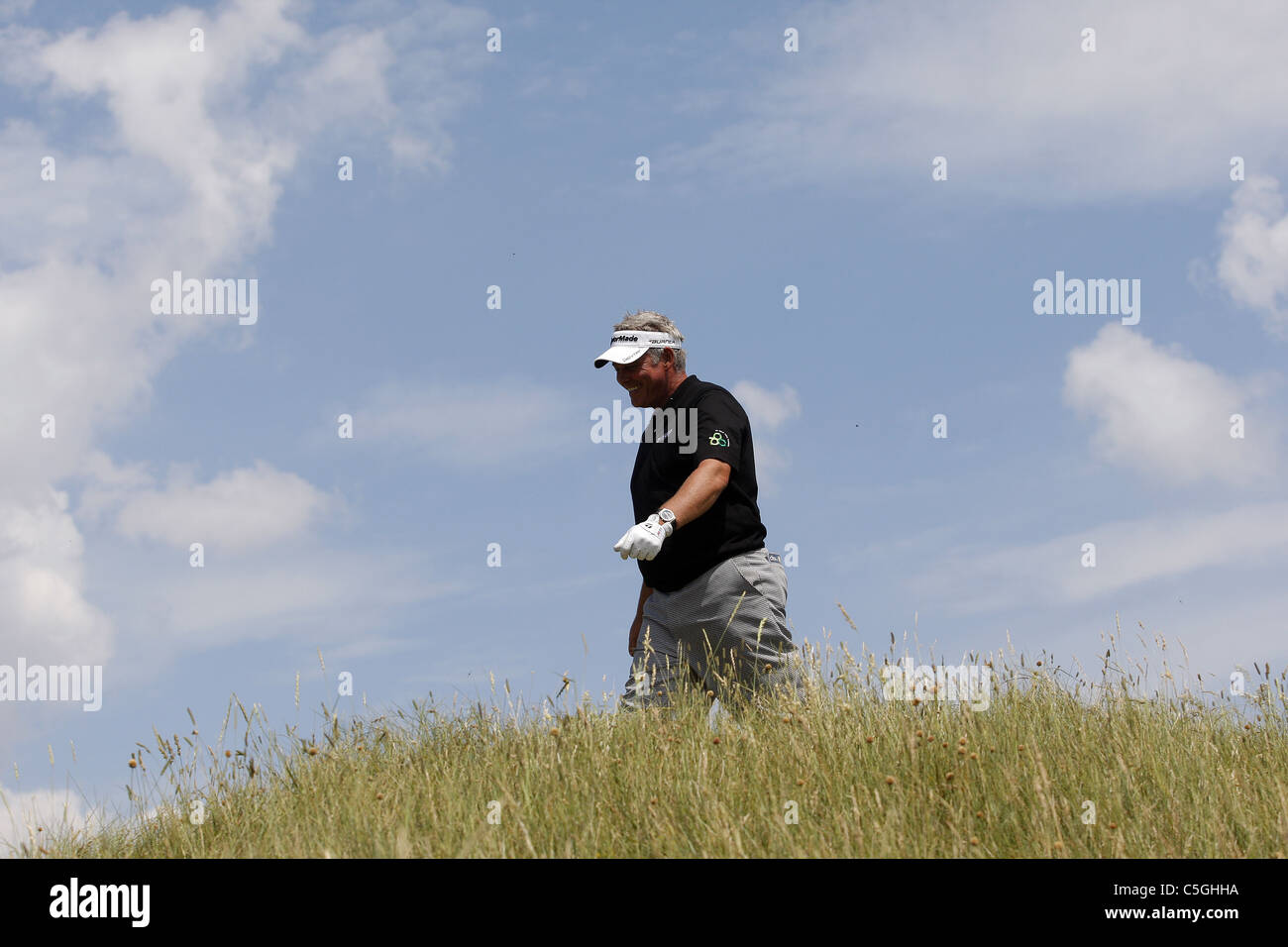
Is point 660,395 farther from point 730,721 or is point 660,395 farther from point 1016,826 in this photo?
point 1016,826

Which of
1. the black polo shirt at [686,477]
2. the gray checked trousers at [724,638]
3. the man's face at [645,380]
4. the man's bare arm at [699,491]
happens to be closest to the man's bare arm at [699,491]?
the man's bare arm at [699,491]

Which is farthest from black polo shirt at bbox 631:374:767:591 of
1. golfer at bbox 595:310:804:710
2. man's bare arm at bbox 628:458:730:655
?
man's bare arm at bbox 628:458:730:655

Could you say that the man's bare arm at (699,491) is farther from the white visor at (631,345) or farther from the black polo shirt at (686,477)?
the white visor at (631,345)

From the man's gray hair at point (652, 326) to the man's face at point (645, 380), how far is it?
44 millimetres

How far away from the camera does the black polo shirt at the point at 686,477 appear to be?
6.16 metres

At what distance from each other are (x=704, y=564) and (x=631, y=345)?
1443 mm

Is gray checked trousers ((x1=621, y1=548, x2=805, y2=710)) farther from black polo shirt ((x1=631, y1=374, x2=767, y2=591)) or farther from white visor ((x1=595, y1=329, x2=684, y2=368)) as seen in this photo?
white visor ((x1=595, y1=329, x2=684, y2=368))

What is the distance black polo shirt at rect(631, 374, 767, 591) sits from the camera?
616 centimetres

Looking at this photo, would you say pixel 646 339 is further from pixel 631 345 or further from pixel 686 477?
pixel 686 477

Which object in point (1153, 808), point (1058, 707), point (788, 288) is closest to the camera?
point (1153, 808)

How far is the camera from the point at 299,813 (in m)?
4.73
